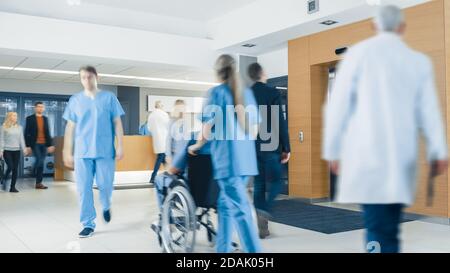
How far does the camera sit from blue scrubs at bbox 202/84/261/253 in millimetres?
2043

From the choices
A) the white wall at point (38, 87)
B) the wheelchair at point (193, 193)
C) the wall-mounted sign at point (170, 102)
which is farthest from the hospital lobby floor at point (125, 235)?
the wall-mounted sign at point (170, 102)

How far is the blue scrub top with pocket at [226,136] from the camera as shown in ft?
6.68

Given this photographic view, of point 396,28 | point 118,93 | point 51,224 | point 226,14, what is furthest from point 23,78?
point 396,28

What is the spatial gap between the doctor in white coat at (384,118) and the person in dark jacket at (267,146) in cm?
167

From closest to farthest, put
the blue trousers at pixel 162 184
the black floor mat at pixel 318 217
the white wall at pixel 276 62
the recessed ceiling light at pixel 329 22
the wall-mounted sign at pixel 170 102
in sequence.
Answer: the blue trousers at pixel 162 184
the black floor mat at pixel 318 217
the recessed ceiling light at pixel 329 22
the white wall at pixel 276 62
the wall-mounted sign at pixel 170 102

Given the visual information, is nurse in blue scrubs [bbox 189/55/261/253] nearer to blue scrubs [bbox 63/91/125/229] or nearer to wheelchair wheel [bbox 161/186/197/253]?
wheelchair wheel [bbox 161/186/197/253]

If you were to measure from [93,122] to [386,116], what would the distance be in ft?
7.31

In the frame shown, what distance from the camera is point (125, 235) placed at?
319cm

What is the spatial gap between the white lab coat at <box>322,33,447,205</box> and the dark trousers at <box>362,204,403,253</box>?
Answer: 108 mm

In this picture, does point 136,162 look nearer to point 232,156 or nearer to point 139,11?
point 139,11

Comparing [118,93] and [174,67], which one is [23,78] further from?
[174,67]

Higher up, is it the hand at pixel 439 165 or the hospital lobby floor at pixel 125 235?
the hand at pixel 439 165

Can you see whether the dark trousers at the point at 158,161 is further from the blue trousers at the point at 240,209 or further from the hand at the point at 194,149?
the blue trousers at the point at 240,209

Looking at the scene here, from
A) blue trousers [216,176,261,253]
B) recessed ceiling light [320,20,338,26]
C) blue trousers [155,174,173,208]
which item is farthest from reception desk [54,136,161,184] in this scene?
blue trousers [216,176,261,253]
